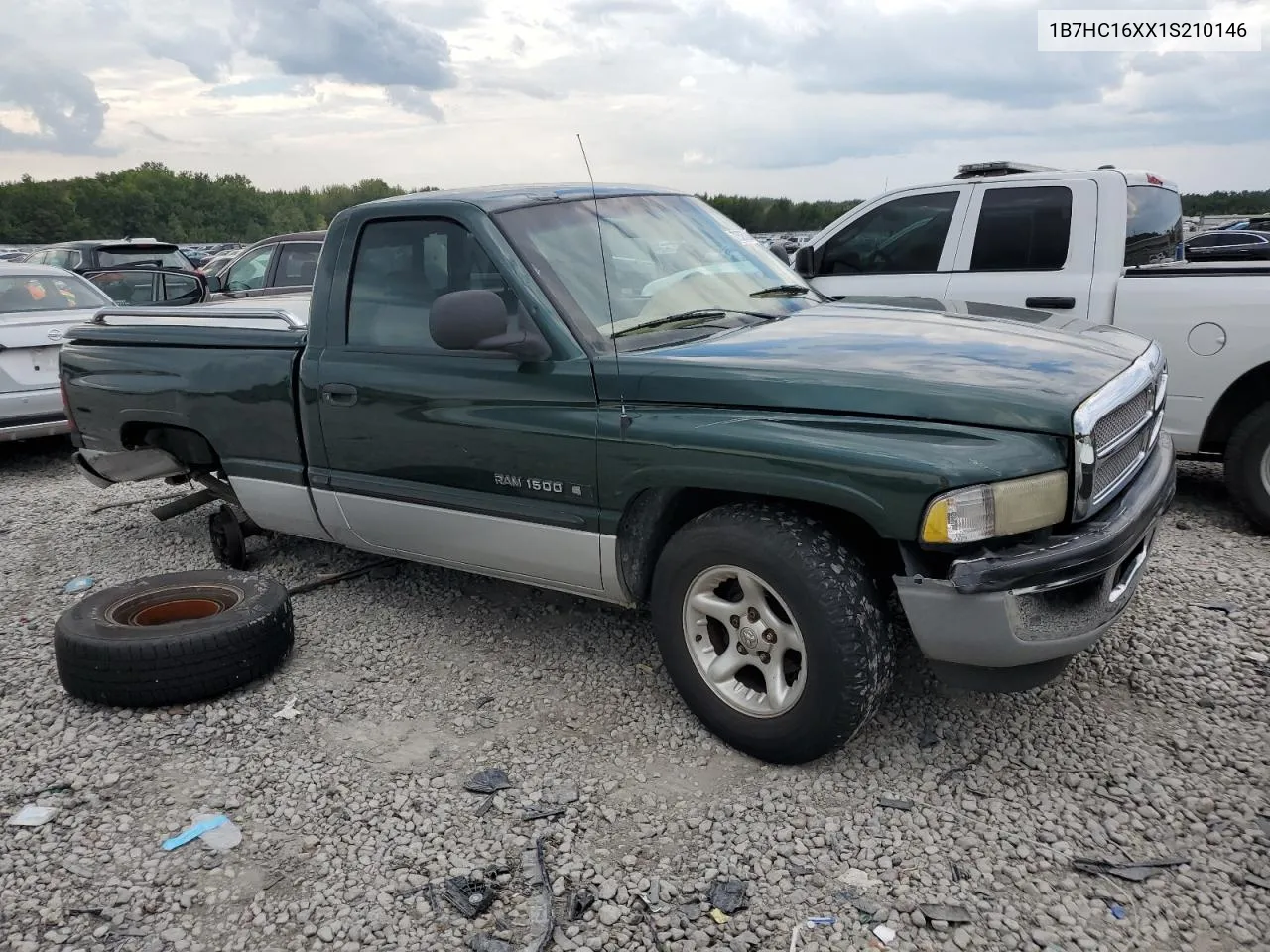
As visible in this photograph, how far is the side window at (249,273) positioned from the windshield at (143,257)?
78.1 inches

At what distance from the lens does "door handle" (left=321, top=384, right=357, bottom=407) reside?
407 cm

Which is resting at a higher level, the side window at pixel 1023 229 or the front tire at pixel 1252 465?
the side window at pixel 1023 229

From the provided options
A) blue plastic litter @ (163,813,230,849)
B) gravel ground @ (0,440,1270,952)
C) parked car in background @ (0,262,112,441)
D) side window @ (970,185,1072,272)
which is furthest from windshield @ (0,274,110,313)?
side window @ (970,185,1072,272)

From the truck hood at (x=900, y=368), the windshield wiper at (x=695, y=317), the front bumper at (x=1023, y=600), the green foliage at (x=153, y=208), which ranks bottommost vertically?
the front bumper at (x=1023, y=600)

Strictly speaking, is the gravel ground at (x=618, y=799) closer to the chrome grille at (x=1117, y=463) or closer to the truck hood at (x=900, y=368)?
the chrome grille at (x=1117, y=463)

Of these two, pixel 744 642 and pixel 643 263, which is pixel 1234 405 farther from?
pixel 744 642

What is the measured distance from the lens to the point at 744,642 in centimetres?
319

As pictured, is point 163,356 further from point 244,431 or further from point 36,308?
point 36,308

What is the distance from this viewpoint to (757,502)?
316 centimetres

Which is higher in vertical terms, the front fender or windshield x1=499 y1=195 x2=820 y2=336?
windshield x1=499 y1=195 x2=820 y2=336

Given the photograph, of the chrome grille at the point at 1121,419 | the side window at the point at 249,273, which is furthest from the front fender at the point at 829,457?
the side window at the point at 249,273

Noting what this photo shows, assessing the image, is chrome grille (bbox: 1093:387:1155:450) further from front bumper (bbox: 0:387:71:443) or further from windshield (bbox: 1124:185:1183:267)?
front bumper (bbox: 0:387:71:443)

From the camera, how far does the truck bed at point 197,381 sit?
441cm

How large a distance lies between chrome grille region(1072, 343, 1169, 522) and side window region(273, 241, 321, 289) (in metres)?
9.63
